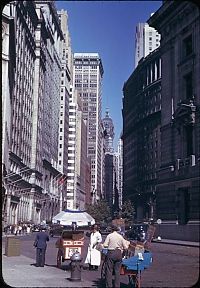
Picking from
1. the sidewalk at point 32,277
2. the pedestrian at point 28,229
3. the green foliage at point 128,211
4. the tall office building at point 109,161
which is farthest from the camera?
the pedestrian at point 28,229

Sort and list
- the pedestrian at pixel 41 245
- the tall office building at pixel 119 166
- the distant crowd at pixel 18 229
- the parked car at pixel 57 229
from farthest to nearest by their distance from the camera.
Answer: the pedestrian at pixel 41 245
the parked car at pixel 57 229
the tall office building at pixel 119 166
the distant crowd at pixel 18 229

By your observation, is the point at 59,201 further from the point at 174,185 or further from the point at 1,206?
the point at 174,185

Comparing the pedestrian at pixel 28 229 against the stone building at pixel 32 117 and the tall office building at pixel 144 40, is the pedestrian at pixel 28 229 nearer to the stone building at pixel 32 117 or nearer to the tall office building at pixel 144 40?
the stone building at pixel 32 117

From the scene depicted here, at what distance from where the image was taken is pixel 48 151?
10391mm

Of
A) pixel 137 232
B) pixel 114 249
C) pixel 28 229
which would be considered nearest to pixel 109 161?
pixel 137 232

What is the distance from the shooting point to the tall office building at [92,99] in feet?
27.1

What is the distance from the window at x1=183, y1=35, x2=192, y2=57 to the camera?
728 centimetres

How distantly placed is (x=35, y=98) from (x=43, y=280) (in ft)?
11.2

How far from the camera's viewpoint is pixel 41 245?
12492 millimetres

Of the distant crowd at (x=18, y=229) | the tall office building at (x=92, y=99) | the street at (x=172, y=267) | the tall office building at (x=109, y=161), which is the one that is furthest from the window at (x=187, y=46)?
the distant crowd at (x=18, y=229)

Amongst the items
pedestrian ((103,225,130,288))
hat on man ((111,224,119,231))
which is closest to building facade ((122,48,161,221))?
hat on man ((111,224,119,231))

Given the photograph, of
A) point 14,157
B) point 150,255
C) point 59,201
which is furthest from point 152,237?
point 14,157

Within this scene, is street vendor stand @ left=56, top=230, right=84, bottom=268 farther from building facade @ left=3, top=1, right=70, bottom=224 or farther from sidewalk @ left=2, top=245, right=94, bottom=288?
building facade @ left=3, top=1, right=70, bottom=224

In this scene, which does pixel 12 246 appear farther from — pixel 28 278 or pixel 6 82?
pixel 6 82
